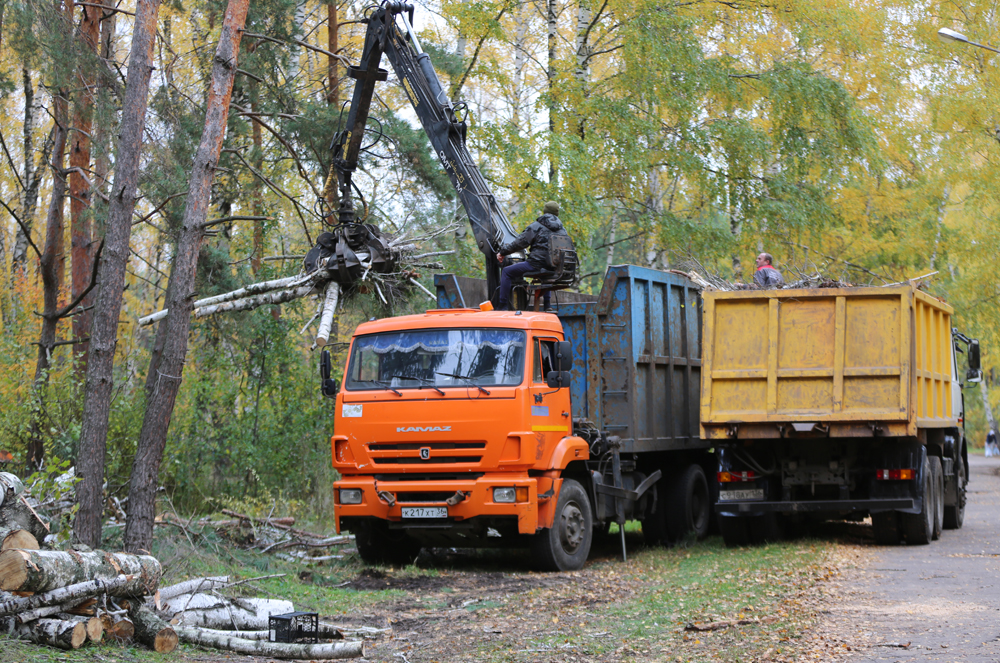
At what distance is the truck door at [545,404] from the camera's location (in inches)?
418

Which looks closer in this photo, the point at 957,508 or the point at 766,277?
the point at 766,277

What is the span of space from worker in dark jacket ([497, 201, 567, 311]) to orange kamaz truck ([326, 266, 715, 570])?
2.23ft

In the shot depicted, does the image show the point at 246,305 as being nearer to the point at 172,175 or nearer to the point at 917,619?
the point at 172,175

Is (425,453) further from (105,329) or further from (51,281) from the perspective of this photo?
(51,281)

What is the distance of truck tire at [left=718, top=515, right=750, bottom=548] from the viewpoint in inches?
497

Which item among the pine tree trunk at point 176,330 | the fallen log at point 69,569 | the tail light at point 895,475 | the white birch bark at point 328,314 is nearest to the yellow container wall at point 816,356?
the tail light at point 895,475

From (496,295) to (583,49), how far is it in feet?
31.0

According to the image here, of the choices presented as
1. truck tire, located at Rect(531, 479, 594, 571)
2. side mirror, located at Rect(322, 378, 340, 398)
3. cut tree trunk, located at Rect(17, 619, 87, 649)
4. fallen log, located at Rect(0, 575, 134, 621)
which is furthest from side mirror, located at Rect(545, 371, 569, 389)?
cut tree trunk, located at Rect(17, 619, 87, 649)

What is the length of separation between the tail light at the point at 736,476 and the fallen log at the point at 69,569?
710 cm

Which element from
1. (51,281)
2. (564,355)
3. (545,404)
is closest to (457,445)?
(545,404)

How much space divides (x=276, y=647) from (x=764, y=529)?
24.1 ft

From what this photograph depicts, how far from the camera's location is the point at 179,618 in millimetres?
7430

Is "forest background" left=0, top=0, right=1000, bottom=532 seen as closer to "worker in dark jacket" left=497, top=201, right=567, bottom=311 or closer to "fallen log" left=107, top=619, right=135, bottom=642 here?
"worker in dark jacket" left=497, top=201, right=567, bottom=311

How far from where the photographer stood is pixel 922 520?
39.7ft
